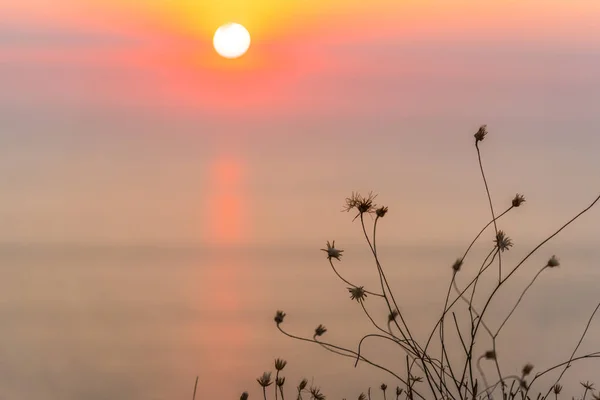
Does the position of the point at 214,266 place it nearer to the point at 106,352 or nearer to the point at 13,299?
the point at 106,352

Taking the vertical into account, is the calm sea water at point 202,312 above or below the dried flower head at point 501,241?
above

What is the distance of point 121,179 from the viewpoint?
221 cm

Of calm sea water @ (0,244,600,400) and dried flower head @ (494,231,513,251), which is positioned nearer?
dried flower head @ (494,231,513,251)

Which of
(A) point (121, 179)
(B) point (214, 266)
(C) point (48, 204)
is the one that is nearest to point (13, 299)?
(C) point (48, 204)

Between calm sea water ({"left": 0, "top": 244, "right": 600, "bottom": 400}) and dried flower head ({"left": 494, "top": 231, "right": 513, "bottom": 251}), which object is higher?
calm sea water ({"left": 0, "top": 244, "right": 600, "bottom": 400})

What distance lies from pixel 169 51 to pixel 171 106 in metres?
0.21

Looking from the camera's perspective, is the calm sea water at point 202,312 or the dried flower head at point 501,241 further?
the calm sea water at point 202,312

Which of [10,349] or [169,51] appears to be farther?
[169,51]

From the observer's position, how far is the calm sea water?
179 cm

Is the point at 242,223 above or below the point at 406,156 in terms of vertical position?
below

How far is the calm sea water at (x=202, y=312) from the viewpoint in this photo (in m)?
1.79

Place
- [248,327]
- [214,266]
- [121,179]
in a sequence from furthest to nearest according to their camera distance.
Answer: [121,179] < [214,266] < [248,327]

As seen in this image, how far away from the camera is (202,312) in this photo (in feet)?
6.61

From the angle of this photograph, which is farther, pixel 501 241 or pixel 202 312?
pixel 202 312
